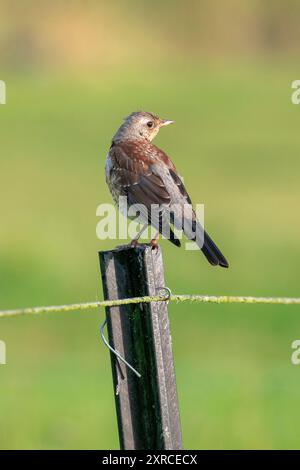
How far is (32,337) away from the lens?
68.2ft

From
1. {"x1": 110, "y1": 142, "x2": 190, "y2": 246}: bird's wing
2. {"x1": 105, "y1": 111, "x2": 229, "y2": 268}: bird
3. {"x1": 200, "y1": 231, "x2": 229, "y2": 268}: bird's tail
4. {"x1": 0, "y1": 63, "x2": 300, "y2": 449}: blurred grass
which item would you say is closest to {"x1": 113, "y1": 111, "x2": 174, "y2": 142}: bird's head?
{"x1": 105, "y1": 111, "x2": 229, "y2": 268}: bird

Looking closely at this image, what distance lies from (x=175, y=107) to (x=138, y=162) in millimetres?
46044

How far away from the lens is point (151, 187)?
342 inches

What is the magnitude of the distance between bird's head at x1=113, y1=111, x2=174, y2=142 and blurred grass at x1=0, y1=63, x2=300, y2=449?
8.83 feet

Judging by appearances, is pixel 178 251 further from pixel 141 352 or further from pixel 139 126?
pixel 141 352

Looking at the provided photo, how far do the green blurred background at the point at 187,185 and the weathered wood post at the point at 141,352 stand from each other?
5.25 meters

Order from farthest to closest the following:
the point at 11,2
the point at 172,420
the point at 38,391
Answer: the point at 11,2
the point at 38,391
the point at 172,420

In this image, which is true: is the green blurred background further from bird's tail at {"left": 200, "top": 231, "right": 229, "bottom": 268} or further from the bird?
bird's tail at {"left": 200, "top": 231, "right": 229, "bottom": 268}

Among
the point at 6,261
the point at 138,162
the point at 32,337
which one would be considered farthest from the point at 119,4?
the point at 138,162

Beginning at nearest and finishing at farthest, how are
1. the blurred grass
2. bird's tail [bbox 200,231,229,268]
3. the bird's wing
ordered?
bird's tail [bbox 200,231,229,268]
the bird's wing
the blurred grass

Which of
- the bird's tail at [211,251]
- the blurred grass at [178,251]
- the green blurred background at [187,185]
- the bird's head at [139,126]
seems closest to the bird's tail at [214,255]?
the bird's tail at [211,251]

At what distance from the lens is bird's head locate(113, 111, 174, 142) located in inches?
378

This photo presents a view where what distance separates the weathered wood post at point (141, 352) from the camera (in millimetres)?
5711
